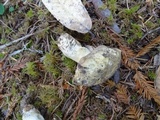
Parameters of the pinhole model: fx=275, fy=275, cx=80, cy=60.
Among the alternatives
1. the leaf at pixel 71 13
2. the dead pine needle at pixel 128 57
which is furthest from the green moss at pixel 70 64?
the dead pine needle at pixel 128 57

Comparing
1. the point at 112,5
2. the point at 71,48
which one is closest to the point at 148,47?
the point at 112,5

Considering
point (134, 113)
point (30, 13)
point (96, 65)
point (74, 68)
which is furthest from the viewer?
point (30, 13)

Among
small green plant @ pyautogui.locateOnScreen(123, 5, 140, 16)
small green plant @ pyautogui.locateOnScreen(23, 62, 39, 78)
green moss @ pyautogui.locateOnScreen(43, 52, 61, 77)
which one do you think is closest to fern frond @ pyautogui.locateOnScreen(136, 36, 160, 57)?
small green plant @ pyautogui.locateOnScreen(123, 5, 140, 16)

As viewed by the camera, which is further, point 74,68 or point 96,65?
point 74,68

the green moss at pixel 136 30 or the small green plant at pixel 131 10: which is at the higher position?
the small green plant at pixel 131 10

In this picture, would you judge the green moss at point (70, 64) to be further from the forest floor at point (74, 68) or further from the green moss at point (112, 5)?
the green moss at point (112, 5)

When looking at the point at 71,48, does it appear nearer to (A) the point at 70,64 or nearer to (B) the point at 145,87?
(A) the point at 70,64
